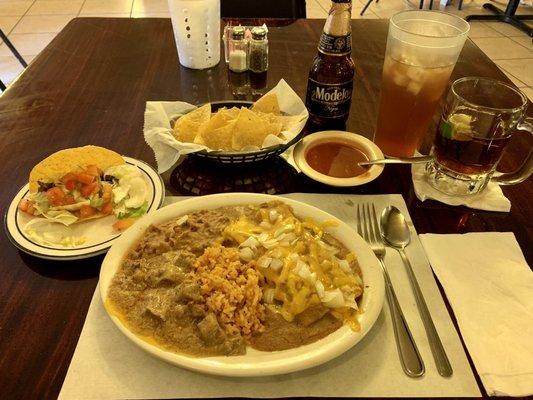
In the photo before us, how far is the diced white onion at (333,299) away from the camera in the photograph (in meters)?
0.80

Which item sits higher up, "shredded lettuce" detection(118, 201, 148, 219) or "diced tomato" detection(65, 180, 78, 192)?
"diced tomato" detection(65, 180, 78, 192)

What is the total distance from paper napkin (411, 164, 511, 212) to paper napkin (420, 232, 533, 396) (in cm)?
11

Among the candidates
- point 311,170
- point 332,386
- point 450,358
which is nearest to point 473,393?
point 450,358

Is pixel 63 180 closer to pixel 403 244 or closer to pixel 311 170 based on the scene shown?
pixel 311 170

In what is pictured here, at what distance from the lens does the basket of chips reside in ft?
3.73

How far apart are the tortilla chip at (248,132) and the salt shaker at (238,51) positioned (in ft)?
1.82

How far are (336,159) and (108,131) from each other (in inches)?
28.1

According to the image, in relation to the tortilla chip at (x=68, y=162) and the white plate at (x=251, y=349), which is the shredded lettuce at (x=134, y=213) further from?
the tortilla chip at (x=68, y=162)

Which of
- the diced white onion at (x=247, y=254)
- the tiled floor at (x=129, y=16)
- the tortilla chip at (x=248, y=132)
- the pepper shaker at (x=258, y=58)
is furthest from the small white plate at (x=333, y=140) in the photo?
the tiled floor at (x=129, y=16)

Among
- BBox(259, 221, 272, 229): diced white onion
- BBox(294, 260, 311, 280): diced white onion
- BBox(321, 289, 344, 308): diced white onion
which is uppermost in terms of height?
BBox(294, 260, 311, 280): diced white onion

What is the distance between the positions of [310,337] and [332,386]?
0.09 m

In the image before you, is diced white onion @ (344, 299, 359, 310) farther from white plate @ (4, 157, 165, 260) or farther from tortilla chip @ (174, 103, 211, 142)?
tortilla chip @ (174, 103, 211, 142)

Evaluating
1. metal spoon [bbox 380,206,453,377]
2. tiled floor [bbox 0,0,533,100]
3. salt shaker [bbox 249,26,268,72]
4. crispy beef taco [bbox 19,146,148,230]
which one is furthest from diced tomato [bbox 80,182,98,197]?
tiled floor [bbox 0,0,533,100]

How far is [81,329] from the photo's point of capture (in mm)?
826
